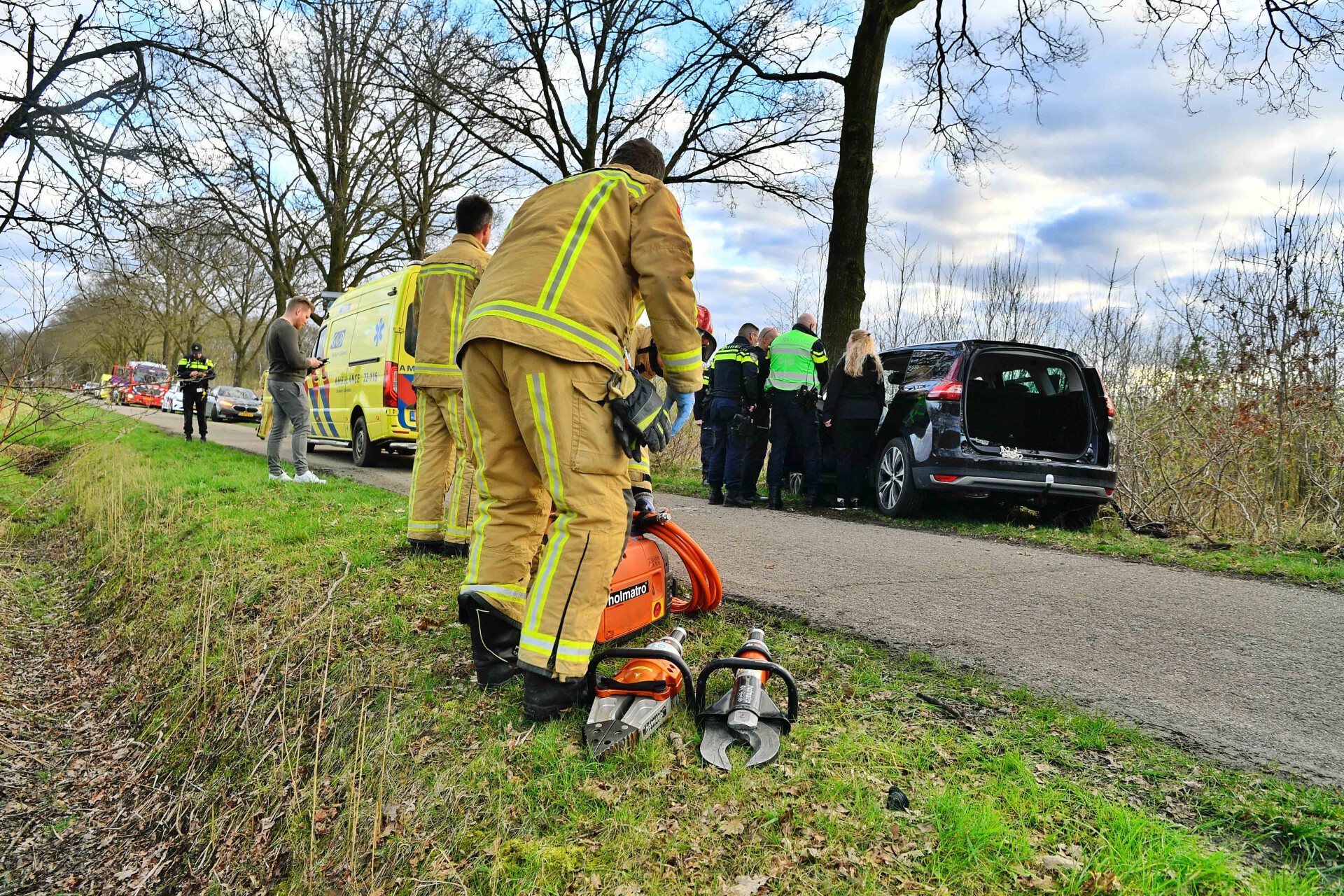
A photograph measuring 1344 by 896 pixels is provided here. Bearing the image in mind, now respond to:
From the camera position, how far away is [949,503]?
8.64 m

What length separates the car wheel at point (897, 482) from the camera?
7.62 m

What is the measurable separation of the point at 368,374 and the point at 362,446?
106 centimetres

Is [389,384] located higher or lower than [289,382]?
higher

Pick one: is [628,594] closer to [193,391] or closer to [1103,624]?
[1103,624]

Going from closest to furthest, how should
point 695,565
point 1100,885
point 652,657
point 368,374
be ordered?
point 1100,885, point 652,657, point 695,565, point 368,374

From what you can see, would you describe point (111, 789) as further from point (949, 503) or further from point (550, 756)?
point (949, 503)

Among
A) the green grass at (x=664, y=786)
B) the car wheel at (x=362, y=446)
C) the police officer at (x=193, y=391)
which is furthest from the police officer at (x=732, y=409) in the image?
the police officer at (x=193, y=391)

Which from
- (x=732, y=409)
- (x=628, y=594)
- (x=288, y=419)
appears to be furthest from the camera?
(x=288, y=419)

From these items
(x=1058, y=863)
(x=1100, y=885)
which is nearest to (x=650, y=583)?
(x=1058, y=863)

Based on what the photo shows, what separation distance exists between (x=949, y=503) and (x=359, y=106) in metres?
19.8

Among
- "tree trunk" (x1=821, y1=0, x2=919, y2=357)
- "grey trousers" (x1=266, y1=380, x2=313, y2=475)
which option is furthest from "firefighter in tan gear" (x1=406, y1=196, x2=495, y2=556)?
"tree trunk" (x1=821, y1=0, x2=919, y2=357)

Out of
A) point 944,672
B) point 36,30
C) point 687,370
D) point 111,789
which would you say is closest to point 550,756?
point 687,370

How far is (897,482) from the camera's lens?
7828 millimetres

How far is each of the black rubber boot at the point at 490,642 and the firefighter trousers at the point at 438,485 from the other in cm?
198
